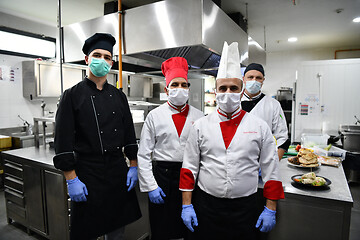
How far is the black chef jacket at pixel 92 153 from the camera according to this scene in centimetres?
147

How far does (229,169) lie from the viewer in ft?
4.20

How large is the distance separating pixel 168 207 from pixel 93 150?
0.63 meters

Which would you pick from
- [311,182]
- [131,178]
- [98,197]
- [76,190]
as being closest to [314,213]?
[311,182]

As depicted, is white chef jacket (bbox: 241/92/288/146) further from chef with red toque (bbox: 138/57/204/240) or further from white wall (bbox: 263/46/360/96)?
white wall (bbox: 263/46/360/96)

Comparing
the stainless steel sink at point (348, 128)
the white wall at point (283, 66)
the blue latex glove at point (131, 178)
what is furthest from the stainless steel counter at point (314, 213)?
the white wall at point (283, 66)

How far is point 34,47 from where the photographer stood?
14.4 feet

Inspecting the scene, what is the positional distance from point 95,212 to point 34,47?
4077 mm

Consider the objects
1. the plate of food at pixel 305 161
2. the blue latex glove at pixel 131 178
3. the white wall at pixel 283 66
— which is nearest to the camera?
the blue latex glove at pixel 131 178

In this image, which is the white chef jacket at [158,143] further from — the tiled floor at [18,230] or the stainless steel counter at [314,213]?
the tiled floor at [18,230]

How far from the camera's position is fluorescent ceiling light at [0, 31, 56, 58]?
4082 millimetres

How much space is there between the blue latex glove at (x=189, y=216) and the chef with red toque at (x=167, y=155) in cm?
23

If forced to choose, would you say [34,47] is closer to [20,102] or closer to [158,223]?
[20,102]

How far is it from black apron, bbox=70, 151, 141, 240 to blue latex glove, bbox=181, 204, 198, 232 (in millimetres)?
523

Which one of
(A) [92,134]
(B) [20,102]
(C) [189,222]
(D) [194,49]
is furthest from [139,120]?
(B) [20,102]
